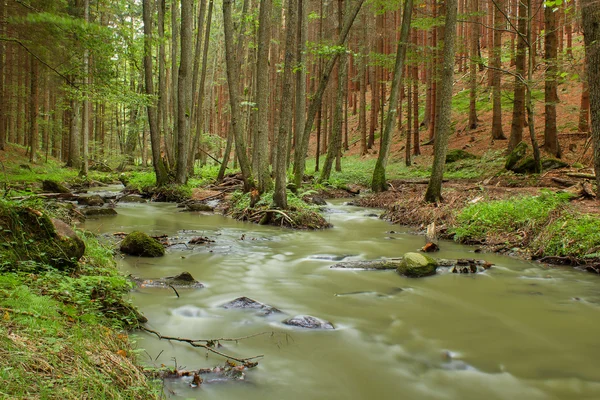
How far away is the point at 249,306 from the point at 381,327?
162 cm

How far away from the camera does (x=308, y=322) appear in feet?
15.6

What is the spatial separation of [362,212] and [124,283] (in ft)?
33.4

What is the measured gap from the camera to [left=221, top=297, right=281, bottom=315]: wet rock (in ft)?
16.8

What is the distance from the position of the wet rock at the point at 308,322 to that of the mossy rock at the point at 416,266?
243cm

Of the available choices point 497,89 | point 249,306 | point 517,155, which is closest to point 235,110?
point 517,155

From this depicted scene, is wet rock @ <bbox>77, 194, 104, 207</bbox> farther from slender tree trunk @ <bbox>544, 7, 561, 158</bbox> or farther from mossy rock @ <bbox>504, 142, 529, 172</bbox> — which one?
slender tree trunk @ <bbox>544, 7, 561, 158</bbox>

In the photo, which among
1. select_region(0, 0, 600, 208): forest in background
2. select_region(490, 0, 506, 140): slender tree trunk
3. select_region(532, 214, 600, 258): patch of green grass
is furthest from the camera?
select_region(490, 0, 506, 140): slender tree trunk

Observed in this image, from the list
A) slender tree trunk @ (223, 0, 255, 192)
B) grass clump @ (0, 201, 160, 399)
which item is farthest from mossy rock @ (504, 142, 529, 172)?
grass clump @ (0, 201, 160, 399)

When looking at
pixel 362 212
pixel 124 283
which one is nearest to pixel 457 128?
pixel 362 212

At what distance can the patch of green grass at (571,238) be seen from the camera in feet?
23.4

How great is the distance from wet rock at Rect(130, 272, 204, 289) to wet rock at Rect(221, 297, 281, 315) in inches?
32.9

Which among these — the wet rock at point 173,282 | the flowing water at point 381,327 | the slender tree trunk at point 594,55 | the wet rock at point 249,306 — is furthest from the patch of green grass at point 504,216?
the wet rock at point 173,282

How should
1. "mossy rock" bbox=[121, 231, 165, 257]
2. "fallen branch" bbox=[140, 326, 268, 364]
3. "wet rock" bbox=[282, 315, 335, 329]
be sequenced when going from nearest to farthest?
"fallen branch" bbox=[140, 326, 268, 364] < "wet rock" bbox=[282, 315, 335, 329] < "mossy rock" bbox=[121, 231, 165, 257]

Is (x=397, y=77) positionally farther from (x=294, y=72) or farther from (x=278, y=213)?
(x=278, y=213)
